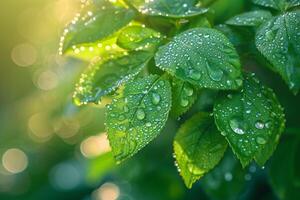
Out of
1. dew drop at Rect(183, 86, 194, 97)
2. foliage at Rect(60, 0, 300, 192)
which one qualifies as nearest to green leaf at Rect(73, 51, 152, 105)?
foliage at Rect(60, 0, 300, 192)

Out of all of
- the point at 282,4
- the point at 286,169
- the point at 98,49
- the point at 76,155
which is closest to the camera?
the point at 282,4

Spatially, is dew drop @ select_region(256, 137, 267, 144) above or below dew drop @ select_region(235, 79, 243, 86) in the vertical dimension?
below

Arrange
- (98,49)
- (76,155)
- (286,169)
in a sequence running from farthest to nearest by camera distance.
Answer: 1. (76,155)
2. (286,169)
3. (98,49)

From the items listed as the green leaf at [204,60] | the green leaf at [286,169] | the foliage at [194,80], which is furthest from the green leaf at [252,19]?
the green leaf at [286,169]

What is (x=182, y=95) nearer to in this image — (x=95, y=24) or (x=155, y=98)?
(x=155, y=98)

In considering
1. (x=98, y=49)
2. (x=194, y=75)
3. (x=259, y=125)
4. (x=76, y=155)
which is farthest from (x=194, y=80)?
(x=76, y=155)

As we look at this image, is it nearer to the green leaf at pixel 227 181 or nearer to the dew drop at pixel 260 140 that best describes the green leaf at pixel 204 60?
the dew drop at pixel 260 140

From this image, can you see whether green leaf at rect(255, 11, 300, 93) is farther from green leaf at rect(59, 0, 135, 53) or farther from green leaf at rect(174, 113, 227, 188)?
green leaf at rect(59, 0, 135, 53)
